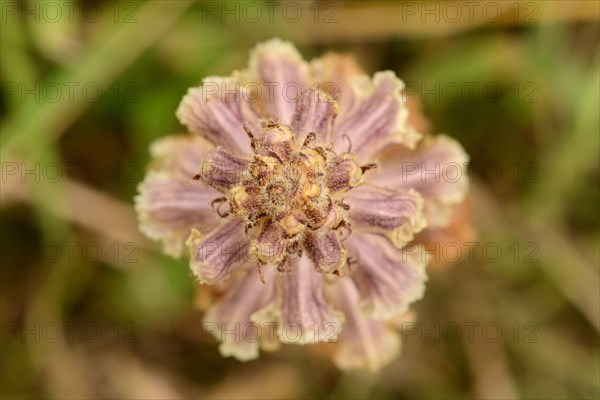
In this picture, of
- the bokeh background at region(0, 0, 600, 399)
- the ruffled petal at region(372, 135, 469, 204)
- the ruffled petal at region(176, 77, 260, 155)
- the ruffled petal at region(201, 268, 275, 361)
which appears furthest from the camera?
the bokeh background at region(0, 0, 600, 399)

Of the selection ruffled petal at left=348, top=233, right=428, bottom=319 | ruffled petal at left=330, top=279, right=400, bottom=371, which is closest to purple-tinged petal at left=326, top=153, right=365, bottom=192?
ruffled petal at left=348, top=233, right=428, bottom=319

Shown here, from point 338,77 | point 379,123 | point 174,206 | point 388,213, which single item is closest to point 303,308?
point 388,213

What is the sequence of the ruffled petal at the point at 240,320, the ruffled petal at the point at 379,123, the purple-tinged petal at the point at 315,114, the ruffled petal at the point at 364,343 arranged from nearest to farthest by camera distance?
1. the purple-tinged petal at the point at 315,114
2. the ruffled petal at the point at 379,123
3. the ruffled petal at the point at 240,320
4. the ruffled petal at the point at 364,343

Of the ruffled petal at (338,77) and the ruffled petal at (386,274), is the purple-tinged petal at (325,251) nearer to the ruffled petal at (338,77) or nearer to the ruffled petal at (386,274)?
the ruffled petal at (386,274)

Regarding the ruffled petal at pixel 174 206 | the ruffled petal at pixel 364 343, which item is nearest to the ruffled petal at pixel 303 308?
the ruffled petal at pixel 174 206

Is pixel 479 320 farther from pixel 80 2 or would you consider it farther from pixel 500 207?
pixel 80 2

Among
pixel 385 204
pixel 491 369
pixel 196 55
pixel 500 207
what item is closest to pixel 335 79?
pixel 385 204

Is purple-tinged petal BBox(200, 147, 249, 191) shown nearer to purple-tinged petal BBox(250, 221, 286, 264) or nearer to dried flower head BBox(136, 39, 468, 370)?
dried flower head BBox(136, 39, 468, 370)
